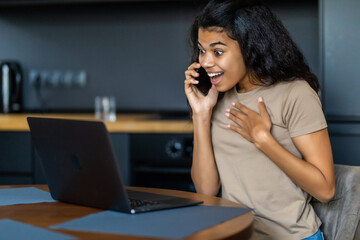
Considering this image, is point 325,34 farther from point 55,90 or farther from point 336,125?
point 55,90

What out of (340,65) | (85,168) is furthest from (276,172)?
(340,65)

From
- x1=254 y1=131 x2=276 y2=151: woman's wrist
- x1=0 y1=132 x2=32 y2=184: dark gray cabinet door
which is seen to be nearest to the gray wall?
x1=0 y1=132 x2=32 y2=184: dark gray cabinet door

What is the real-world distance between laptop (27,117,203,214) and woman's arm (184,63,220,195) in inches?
10.7

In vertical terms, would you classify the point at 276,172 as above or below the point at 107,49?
below

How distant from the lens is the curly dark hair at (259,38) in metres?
1.51

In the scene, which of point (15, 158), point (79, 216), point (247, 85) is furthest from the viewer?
point (15, 158)

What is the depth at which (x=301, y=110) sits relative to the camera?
144 centimetres

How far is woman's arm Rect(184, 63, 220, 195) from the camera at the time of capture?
5.32ft

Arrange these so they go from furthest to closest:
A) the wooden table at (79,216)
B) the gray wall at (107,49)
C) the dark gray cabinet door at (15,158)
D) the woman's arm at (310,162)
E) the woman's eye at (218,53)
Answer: the gray wall at (107,49) → the dark gray cabinet door at (15,158) → the woman's eye at (218,53) → the woman's arm at (310,162) → the wooden table at (79,216)

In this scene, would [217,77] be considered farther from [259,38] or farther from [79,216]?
[79,216]

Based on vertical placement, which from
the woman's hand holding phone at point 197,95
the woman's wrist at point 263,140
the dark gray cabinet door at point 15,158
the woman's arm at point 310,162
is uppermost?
the woman's hand holding phone at point 197,95

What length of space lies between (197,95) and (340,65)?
112 centimetres

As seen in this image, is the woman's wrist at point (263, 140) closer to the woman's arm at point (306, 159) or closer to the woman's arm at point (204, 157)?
the woman's arm at point (306, 159)

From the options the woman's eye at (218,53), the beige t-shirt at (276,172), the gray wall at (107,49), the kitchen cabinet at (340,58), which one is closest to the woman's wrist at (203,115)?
the beige t-shirt at (276,172)
